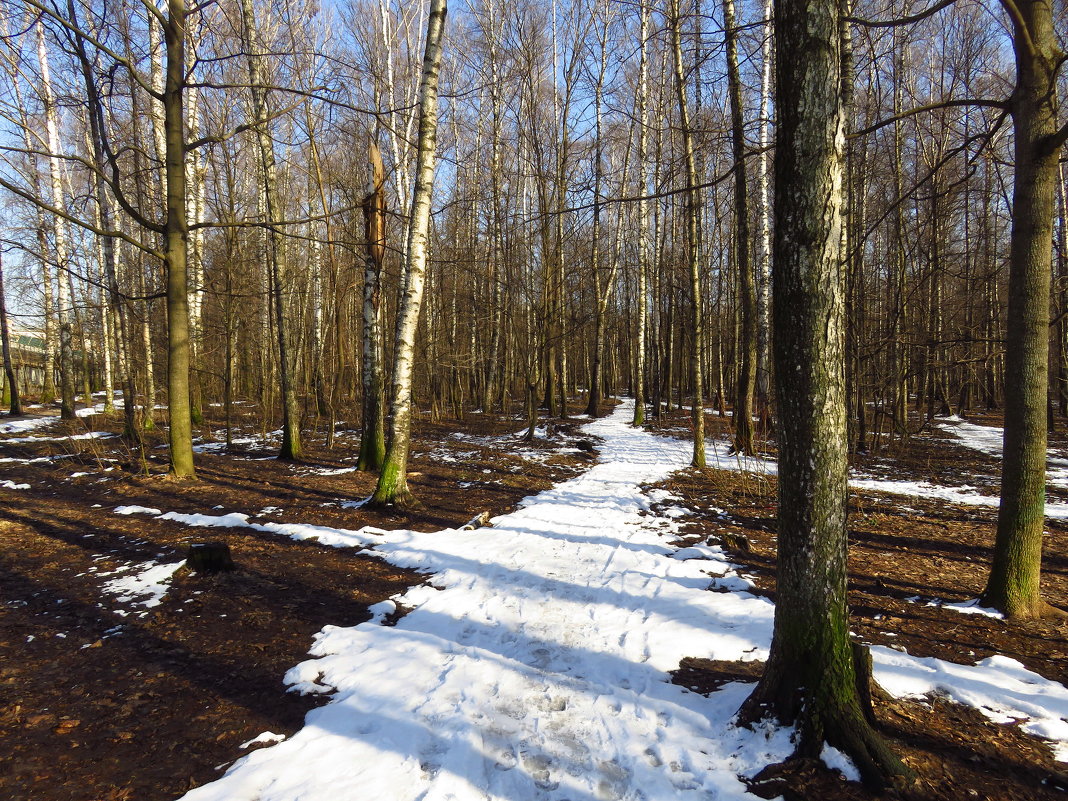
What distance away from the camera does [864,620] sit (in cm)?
428

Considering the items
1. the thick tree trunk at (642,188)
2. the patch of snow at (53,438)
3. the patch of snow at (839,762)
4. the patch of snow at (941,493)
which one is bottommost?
the patch of snow at (941,493)

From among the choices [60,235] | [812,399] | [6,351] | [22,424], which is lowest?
[22,424]

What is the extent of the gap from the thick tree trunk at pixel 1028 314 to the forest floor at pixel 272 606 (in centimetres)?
50

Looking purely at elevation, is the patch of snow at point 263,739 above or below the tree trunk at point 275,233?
below

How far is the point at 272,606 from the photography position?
453cm

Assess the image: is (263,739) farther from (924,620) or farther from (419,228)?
(419,228)

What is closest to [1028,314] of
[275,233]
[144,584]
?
[144,584]

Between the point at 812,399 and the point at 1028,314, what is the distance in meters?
2.73

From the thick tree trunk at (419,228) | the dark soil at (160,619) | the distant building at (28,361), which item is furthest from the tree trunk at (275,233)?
the distant building at (28,361)

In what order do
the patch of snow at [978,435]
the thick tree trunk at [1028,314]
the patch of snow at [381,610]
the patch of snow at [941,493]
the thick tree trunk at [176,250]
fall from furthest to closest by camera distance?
the patch of snow at [978,435], the thick tree trunk at [176,250], the patch of snow at [941,493], the patch of snow at [381,610], the thick tree trunk at [1028,314]

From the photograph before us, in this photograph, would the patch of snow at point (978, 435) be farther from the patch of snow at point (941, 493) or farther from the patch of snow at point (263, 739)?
the patch of snow at point (263, 739)

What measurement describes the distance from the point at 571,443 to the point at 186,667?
11.6 m

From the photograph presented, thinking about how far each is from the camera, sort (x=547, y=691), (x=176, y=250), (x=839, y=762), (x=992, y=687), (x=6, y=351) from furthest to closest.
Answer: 1. (x=6, y=351)
2. (x=176, y=250)
3. (x=547, y=691)
4. (x=992, y=687)
5. (x=839, y=762)

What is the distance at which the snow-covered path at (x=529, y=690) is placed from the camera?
2617 mm
